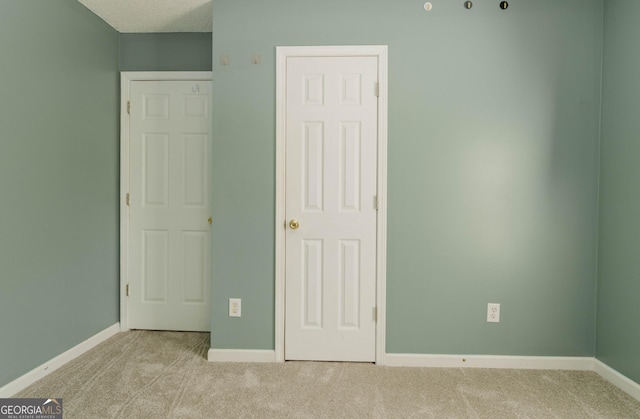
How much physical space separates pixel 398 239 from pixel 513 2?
1730mm

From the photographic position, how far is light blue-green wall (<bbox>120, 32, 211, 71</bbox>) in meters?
2.84

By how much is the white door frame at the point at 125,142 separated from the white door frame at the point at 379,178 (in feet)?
2.73

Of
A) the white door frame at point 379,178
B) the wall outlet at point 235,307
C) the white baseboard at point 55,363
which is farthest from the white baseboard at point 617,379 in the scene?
the white baseboard at point 55,363

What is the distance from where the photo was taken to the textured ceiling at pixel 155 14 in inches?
96.0

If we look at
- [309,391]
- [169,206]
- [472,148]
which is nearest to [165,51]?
[169,206]

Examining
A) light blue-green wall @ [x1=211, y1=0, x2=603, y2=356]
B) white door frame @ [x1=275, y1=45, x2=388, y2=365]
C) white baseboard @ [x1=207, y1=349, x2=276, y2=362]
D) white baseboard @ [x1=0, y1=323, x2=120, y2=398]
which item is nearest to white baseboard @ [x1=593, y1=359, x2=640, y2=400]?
light blue-green wall @ [x1=211, y1=0, x2=603, y2=356]

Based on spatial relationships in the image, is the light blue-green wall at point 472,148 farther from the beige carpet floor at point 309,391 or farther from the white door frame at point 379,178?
the beige carpet floor at point 309,391

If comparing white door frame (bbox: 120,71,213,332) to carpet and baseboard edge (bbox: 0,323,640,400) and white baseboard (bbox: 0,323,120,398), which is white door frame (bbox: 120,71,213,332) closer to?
white baseboard (bbox: 0,323,120,398)

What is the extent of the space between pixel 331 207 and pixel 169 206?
1417mm

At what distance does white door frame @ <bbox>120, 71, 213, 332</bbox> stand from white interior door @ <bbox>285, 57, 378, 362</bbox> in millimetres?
1019

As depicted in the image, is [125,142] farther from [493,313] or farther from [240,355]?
[493,313]

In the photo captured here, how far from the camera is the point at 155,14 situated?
2.57 m

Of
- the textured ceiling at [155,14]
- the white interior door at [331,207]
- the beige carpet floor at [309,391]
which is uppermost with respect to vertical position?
the textured ceiling at [155,14]

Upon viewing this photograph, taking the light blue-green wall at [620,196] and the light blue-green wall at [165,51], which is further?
the light blue-green wall at [165,51]
